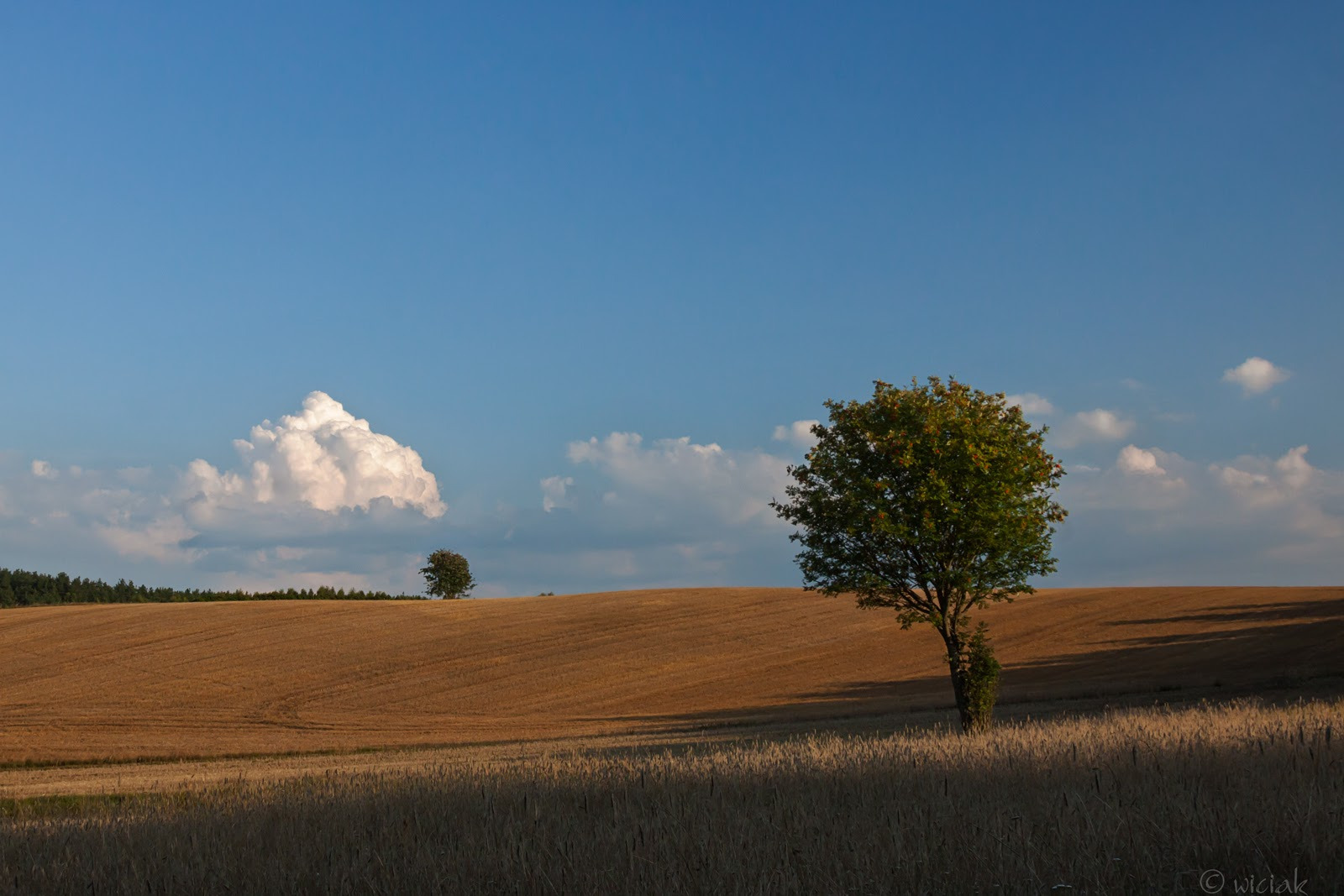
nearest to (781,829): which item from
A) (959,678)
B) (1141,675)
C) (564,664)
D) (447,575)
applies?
(959,678)

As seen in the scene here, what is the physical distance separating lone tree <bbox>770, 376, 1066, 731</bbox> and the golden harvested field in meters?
7.75

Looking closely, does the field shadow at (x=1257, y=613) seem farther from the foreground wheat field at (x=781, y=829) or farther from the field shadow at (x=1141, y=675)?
the foreground wheat field at (x=781, y=829)

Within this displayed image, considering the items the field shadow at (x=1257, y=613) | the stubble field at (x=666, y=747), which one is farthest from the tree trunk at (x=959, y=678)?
the field shadow at (x=1257, y=613)

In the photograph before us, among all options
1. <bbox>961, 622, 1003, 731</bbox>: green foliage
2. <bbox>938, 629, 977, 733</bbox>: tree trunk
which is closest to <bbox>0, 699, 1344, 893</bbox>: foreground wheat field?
<bbox>961, 622, 1003, 731</bbox>: green foliage

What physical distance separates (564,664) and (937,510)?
31.0m

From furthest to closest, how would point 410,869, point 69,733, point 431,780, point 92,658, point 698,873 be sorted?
point 92,658 → point 69,733 → point 431,780 → point 410,869 → point 698,873

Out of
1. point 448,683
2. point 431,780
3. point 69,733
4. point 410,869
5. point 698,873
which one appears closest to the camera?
point 698,873

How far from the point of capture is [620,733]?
1388 inches

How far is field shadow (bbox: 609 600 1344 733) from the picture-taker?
36.7m

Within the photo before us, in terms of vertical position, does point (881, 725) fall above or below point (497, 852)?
below

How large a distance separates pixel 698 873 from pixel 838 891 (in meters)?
1.05

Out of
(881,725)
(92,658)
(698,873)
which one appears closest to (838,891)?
(698,873)

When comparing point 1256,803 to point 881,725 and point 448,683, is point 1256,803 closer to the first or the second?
point 881,725

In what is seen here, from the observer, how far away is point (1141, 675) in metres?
41.6
